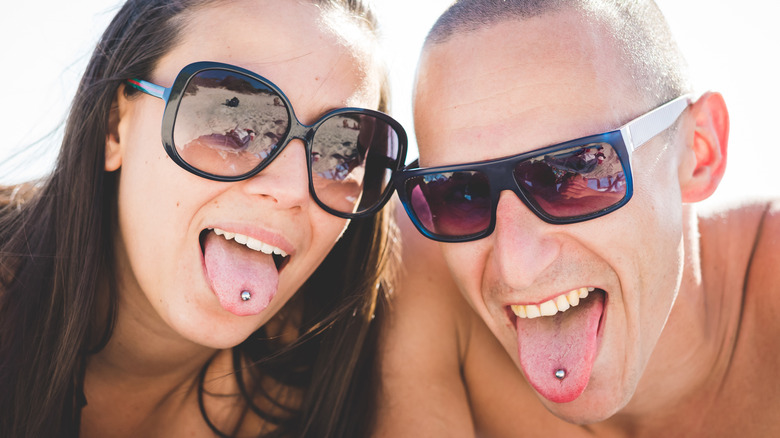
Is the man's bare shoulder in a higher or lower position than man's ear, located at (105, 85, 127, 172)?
lower

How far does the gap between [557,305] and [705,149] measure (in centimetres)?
88

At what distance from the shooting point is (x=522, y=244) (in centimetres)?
207

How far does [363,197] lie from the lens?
2447 mm

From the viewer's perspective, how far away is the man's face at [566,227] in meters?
2.06

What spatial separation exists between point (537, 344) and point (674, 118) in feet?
3.13

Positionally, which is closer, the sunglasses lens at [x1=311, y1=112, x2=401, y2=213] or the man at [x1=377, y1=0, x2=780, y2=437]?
the man at [x1=377, y1=0, x2=780, y2=437]

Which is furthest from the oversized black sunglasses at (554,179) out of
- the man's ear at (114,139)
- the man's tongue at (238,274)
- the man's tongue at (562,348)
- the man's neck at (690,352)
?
the man's ear at (114,139)

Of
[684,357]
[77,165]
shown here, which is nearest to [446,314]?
[684,357]

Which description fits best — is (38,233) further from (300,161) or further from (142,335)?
(300,161)

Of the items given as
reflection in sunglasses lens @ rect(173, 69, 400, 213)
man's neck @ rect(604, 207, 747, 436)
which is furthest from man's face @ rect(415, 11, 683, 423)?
reflection in sunglasses lens @ rect(173, 69, 400, 213)

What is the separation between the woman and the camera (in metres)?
2.12

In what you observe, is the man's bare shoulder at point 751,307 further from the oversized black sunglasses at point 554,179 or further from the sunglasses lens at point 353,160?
the sunglasses lens at point 353,160

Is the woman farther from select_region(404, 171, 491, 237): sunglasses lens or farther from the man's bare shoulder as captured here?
the man's bare shoulder

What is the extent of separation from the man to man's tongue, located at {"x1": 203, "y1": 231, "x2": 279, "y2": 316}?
598 millimetres
